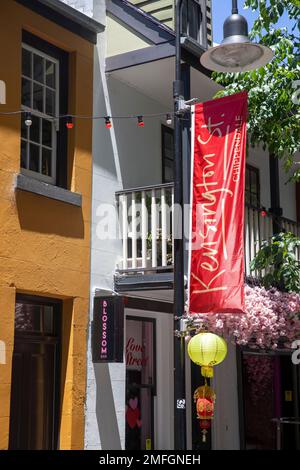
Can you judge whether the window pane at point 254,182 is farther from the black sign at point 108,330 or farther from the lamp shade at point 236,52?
the lamp shade at point 236,52

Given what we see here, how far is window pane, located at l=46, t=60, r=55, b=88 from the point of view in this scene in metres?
9.87

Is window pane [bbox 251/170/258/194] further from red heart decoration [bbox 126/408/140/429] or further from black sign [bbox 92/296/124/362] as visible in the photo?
black sign [bbox 92/296/124/362]

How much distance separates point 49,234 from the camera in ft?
29.8

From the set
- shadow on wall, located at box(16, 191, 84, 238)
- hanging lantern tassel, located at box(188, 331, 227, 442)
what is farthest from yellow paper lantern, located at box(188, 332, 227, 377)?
shadow on wall, located at box(16, 191, 84, 238)

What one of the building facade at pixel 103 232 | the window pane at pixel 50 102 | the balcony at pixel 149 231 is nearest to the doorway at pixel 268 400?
the building facade at pixel 103 232

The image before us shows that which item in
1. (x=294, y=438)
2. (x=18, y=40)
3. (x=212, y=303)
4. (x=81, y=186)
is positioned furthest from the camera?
(x=294, y=438)

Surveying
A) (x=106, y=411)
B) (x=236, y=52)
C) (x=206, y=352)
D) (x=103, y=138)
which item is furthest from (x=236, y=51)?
(x=106, y=411)

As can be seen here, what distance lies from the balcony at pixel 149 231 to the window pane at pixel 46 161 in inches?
46.9

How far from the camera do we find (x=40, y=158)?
31.4ft

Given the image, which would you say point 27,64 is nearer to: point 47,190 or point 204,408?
point 47,190

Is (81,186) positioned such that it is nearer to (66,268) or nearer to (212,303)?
(66,268)

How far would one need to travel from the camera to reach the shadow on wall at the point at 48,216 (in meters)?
8.75
